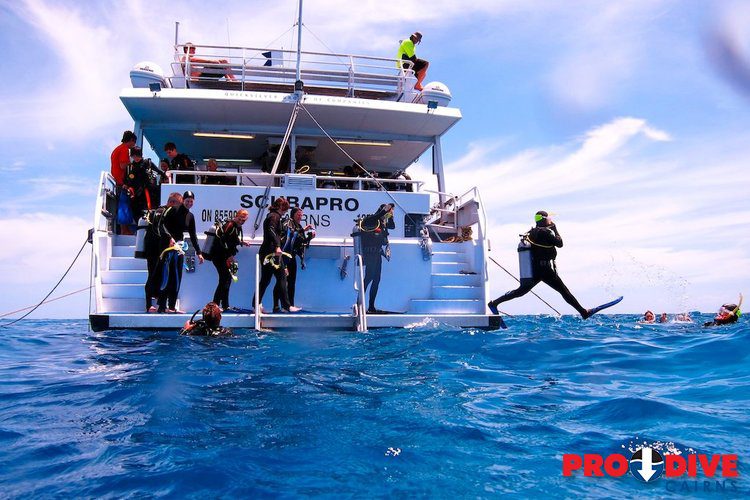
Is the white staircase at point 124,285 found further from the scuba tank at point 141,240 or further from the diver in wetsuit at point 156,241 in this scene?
the scuba tank at point 141,240

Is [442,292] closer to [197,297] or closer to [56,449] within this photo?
[197,297]

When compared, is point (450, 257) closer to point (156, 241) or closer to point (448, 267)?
point (448, 267)

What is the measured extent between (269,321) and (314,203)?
2738 mm

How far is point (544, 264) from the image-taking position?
9.48 m

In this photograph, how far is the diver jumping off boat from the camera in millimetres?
9430

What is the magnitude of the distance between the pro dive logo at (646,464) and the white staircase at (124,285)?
7.48m

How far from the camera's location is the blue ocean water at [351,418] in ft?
9.28

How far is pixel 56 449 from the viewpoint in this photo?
326cm

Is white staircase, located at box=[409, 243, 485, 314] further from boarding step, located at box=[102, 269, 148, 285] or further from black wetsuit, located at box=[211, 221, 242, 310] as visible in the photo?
boarding step, located at box=[102, 269, 148, 285]

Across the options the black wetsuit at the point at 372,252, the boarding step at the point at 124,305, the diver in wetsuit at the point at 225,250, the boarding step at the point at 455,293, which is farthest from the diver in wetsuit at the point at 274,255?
the boarding step at the point at 455,293

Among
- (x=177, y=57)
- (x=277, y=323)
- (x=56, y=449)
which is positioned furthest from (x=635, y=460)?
(x=177, y=57)

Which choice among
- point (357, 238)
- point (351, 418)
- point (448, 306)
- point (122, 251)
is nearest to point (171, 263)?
point (122, 251)

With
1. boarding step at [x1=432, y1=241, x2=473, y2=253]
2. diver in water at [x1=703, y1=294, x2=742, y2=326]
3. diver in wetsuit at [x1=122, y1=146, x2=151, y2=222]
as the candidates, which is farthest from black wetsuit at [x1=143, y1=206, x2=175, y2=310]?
diver in water at [x1=703, y1=294, x2=742, y2=326]

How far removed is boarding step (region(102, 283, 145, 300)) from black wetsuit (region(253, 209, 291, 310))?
189cm
